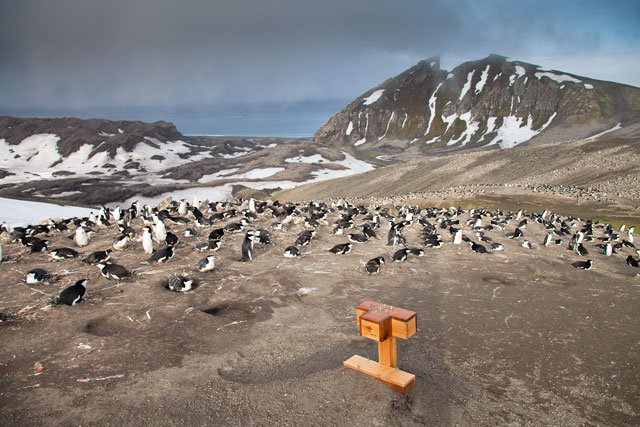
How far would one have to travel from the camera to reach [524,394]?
655 cm

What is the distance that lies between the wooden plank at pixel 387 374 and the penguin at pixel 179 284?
5.55 meters

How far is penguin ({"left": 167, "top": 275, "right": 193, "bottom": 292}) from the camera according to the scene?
10414 mm

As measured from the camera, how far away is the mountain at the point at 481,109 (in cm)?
10651

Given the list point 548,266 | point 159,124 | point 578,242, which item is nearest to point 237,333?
point 548,266

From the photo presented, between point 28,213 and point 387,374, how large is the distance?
1128 inches

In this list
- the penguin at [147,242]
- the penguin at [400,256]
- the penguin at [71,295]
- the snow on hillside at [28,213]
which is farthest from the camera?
the snow on hillside at [28,213]

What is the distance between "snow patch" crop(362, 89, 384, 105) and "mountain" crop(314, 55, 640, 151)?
48cm

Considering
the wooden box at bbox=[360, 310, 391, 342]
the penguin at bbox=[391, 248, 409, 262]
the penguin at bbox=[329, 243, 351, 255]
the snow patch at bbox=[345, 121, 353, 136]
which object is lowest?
the penguin at bbox=[391, 248, 409, 262]

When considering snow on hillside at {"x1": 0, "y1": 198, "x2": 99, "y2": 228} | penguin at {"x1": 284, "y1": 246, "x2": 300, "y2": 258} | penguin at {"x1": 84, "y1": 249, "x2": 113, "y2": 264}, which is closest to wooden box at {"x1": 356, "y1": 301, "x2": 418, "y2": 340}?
penguin at {"x1": 284, "y1": 246, "x2": 300, "y2": 258}

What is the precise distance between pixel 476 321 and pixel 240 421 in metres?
6.08

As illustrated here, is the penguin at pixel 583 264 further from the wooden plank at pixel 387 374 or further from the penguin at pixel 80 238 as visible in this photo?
the penguin at pixel 80 238

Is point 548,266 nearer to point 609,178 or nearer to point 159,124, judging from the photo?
point 609,178

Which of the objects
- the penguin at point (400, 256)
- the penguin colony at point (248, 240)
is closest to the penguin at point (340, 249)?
the penguin colony at point (248, 240)

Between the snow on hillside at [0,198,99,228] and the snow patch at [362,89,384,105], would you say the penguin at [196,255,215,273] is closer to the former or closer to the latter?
the snow on hillside at [0,198,99,228]
